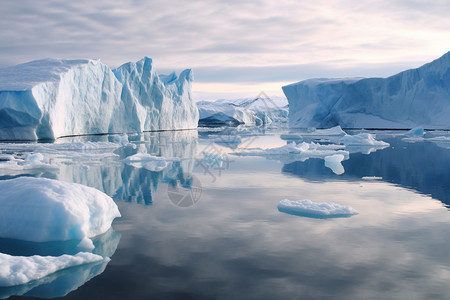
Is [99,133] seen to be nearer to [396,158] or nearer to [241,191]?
[396,158]

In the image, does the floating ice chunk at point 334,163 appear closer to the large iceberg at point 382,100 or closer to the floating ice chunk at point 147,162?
the floating ice chunk at point 147,162

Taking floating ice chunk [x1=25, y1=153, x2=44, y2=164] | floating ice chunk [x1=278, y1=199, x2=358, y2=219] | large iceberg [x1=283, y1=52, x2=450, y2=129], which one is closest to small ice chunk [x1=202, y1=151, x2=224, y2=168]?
floating ice chunk [x1=25, y1=153, x2=44, y2=164]

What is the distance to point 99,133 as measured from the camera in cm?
2703

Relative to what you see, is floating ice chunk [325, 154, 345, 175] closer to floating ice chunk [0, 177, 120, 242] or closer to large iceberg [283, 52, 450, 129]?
floating ice chunk [0, 177, 120, 242]

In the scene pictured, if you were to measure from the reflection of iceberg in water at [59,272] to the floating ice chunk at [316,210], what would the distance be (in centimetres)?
245

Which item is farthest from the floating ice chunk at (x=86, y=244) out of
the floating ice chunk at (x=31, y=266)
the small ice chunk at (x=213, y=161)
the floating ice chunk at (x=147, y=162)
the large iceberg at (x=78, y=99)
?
the large iceberg at (x=78, y=99)

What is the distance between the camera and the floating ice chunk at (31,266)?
3232 millimetres

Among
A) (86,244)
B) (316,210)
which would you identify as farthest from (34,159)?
(316,210)

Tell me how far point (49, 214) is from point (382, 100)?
3960 cm

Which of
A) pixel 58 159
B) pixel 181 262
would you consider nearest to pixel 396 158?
pixel 58 159

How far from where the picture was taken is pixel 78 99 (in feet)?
79.3

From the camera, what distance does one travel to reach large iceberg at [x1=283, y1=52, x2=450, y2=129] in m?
36.6

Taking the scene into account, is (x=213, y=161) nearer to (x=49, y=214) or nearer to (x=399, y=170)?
(x=399, y=170)

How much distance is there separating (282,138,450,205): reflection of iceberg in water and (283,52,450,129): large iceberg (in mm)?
25111
